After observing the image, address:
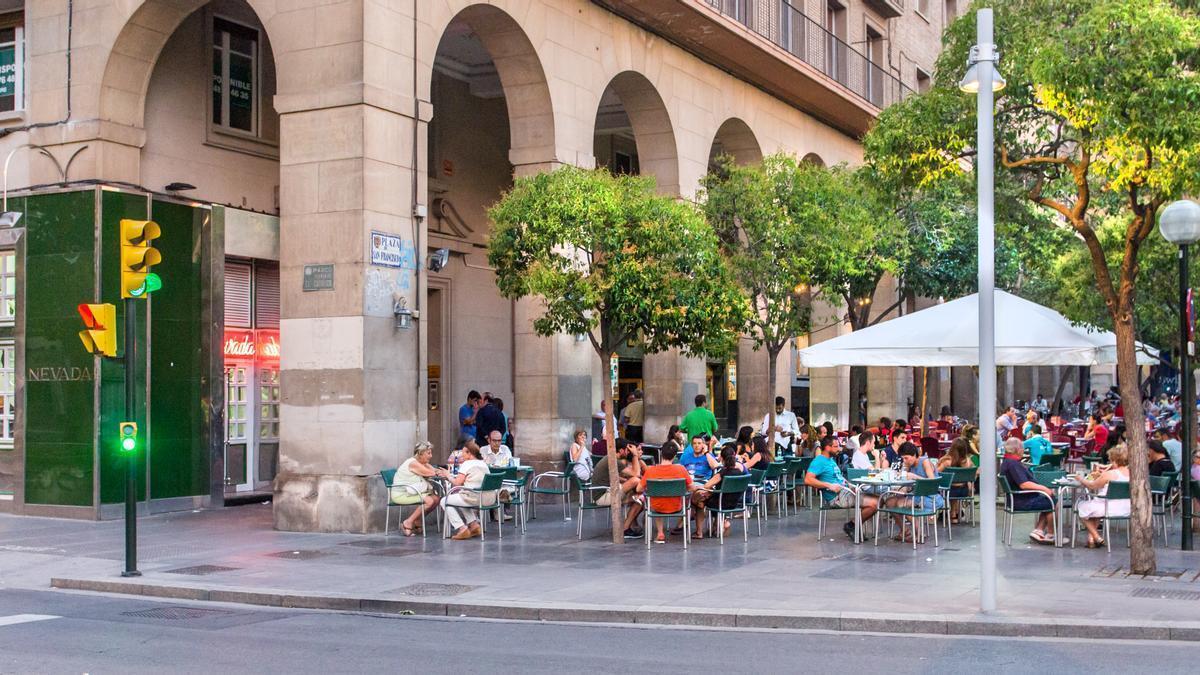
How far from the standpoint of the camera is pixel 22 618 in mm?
10477

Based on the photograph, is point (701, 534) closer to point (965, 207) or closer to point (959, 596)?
point (959, 596)

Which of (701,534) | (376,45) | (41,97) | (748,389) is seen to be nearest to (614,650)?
(701,534)

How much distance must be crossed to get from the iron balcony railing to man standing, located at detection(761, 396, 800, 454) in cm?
632

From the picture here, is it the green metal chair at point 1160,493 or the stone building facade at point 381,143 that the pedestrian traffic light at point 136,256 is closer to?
the stone building facade at point 381,143

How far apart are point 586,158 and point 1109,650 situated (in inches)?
517

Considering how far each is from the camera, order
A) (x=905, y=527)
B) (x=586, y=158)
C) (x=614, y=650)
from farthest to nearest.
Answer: (x=586, y=158), (x=905, y=527), (x=614, y=650)

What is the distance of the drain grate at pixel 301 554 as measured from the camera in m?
14.0

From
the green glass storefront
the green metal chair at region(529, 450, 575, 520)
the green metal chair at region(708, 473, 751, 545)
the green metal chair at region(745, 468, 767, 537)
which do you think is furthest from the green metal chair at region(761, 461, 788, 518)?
the green glass storefront

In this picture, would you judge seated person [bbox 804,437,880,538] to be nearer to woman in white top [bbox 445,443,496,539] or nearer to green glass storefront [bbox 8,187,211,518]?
woman in white top [bbox 445,443,496,539]

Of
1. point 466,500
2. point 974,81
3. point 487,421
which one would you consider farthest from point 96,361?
point 974,81

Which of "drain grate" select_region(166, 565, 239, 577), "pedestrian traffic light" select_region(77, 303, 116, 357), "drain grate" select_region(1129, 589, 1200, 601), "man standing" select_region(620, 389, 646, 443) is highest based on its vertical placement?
"pedestrian traffic light" select_region(77, 303, 116, 357)

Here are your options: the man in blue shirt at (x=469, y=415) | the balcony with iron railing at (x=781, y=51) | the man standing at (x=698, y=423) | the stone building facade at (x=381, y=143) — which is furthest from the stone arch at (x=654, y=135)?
the man in blue shirt at (x=469, y=415)

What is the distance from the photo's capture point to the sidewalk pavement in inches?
402

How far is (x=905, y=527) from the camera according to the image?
52.1 ft
